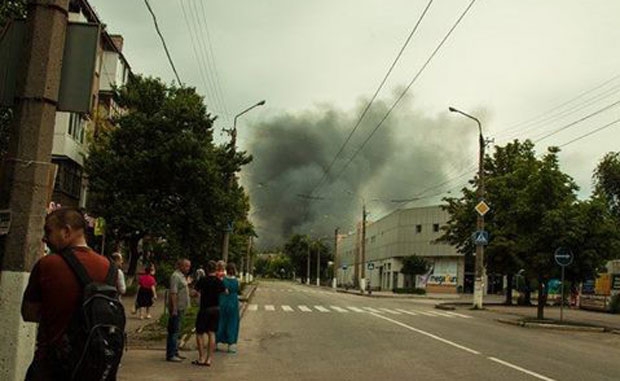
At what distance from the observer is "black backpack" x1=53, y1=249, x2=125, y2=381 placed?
12.7 ft

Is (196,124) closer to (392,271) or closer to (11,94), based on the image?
(11,94)

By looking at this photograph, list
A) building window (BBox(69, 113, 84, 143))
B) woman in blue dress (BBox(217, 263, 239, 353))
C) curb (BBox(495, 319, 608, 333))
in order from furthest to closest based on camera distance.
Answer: building window (BBox(69, 113, 84, 143)) < curb (BBox(495, 319, 608, 333)) < woman in blue dress (BBox(217, 263, 239, 353))

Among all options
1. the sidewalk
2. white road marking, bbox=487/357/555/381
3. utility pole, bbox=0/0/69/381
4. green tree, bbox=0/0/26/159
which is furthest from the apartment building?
utility pole, bbox=0/0/69/381

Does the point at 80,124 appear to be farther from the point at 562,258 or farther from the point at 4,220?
the point at 4,220

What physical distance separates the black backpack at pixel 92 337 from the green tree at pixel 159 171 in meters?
28.2

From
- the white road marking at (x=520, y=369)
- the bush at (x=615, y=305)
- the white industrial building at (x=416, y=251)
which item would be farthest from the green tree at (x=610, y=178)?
the white road marking at (x=520, y=369)

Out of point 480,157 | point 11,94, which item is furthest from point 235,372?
point 480,157

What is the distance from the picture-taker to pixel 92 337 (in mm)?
3877

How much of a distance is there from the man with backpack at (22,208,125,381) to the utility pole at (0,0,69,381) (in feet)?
5.10

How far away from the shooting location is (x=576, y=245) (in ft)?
85.0

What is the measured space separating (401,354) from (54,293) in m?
11.0

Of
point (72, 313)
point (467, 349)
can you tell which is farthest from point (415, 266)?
point (72, 313)

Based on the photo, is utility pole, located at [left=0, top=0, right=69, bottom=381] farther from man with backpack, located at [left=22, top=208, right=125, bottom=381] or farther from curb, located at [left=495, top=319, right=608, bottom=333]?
curb, located at [left=495, top=319, right=608, bottom=333]

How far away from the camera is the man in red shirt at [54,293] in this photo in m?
3.97
